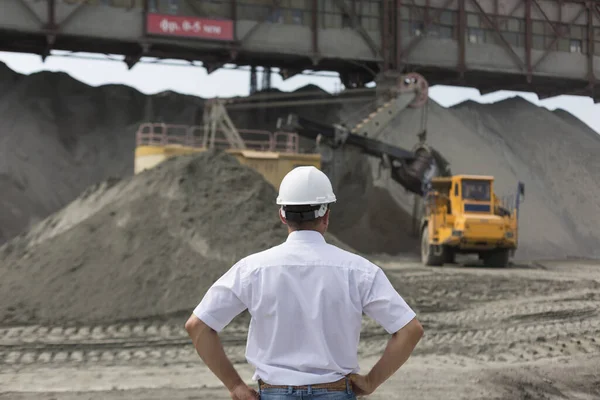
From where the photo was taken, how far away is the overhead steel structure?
2817cm

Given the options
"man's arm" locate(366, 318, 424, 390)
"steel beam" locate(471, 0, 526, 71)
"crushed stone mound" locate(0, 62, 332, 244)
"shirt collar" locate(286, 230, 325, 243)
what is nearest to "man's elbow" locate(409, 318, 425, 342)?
"man's arm" locate(366, 318, 424, 390)

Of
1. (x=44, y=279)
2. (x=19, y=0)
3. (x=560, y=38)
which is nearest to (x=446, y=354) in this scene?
(x=44, y=279)

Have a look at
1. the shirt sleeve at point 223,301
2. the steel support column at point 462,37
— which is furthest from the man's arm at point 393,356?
the steel support column at point 462,37

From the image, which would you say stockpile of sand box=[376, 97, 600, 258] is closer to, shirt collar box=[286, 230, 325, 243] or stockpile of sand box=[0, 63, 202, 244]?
stockpile of sand box=[0, 63, 202, 244]

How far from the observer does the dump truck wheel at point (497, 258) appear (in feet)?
65.8

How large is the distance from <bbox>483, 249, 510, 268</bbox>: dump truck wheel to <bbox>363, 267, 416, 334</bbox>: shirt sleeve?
1817 centimetres

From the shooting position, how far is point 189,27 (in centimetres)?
2881

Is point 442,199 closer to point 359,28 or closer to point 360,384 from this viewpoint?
point 359,28

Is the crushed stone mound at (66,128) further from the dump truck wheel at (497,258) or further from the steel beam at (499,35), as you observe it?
the dump truck wheel at (497,258)

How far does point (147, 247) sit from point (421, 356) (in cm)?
524

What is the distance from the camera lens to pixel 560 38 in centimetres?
3509

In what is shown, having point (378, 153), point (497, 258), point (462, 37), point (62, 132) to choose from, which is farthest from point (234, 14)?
point (497, 258)

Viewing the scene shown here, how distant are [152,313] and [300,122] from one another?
1213 centimetres

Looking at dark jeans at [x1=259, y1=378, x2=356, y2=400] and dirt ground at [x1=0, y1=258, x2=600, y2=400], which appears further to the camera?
dirt ground at [x1=0, y1=258, x2=600, y2=400]
